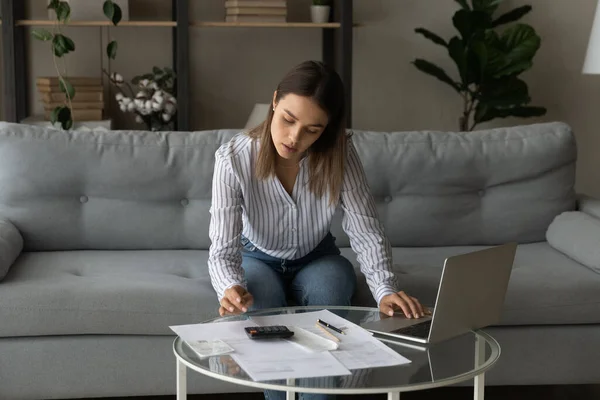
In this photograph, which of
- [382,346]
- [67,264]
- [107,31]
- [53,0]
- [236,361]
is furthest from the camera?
[107,31]

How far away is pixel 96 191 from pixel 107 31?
1366 mm

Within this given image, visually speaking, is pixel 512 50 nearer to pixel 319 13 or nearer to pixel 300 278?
pixel 319 13

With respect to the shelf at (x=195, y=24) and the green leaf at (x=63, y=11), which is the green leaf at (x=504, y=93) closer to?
the shelf at (x=195, y=24)

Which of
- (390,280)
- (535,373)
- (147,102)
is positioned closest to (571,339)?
(535,373)

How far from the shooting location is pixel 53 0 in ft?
11.5

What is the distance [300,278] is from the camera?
2242mm

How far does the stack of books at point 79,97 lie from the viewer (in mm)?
3680

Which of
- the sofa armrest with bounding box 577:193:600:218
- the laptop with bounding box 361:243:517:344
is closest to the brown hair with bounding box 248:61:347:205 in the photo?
the laptop with bounding box 361:243:517:344

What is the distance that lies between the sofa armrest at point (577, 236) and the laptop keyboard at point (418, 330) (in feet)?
3.03

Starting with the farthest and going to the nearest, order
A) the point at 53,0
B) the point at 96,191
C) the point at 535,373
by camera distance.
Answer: the point at 53,0 < the point at 96,191 < the point at 535,373

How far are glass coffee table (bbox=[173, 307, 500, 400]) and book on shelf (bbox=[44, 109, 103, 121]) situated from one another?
6.80 ft

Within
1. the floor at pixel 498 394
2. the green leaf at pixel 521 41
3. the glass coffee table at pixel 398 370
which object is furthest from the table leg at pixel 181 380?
the green leaf at pixel 521 41

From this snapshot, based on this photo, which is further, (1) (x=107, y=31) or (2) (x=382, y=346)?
(1) (x=107, y=31)

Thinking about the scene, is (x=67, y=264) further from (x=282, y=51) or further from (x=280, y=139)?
(x=282, y=51)
